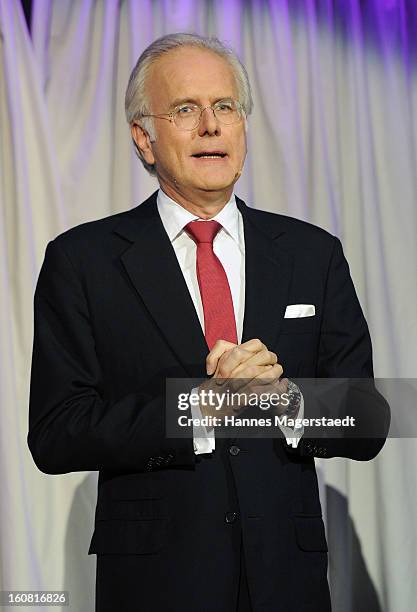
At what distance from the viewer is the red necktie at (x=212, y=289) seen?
1.55 metres

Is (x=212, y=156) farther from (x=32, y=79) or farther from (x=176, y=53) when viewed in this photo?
(x=32, y=79)

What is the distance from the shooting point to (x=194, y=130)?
1.67 metres

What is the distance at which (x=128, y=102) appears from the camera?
5.93 ft

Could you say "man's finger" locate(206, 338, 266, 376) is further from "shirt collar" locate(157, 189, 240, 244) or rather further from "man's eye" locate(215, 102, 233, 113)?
"man's eye" locate(215, 102, 233, 113)

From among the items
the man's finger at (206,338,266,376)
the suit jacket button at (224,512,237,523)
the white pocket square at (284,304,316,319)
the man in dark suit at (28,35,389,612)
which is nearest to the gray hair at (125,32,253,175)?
the man in dark suit at (28,35,389,612)

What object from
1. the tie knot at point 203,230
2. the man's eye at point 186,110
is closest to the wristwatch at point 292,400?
the tie knot at point 203,230

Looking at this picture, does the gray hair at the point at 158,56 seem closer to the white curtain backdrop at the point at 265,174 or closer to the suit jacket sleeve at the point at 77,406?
the suit jacket sleeve at the point at 77,406

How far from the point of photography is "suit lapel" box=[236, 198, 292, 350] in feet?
5.09

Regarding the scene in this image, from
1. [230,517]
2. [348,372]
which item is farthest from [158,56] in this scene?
[230,517]

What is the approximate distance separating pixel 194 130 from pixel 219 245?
0.68 feet

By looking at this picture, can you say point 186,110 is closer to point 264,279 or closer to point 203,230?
point 203,230

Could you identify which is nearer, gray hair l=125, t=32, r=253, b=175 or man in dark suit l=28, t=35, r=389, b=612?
man in dark suit l=28, t=35, r=389, b=612

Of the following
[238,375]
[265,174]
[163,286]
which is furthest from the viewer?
[265,174]

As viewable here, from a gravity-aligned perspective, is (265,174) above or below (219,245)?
above
